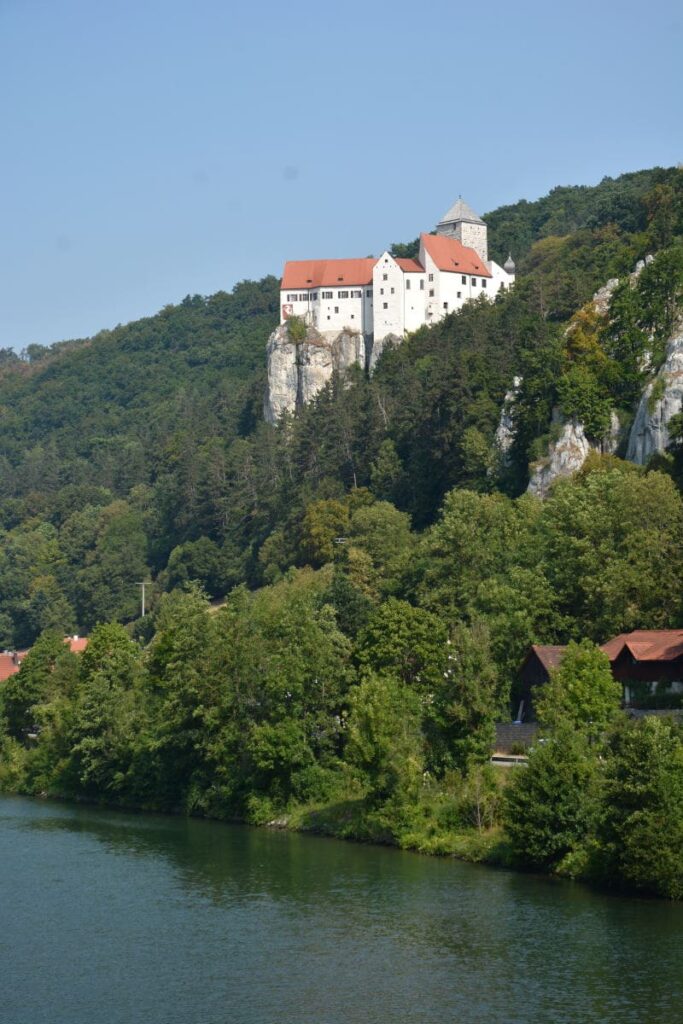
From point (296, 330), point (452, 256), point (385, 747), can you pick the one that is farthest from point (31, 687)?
point (452, 256)

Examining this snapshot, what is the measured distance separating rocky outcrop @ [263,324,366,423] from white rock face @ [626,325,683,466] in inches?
1993

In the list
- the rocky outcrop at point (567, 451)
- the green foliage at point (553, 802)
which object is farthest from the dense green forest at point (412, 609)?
the rocky outcrop at point (567, 451)

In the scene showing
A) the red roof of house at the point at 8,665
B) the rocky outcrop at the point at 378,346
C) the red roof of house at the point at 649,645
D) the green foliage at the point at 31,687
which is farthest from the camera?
the rocky outcrop at the point at 378,346

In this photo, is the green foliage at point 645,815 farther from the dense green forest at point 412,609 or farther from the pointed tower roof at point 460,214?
the pointed tower roof at point 460,214

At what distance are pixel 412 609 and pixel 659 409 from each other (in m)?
19.8

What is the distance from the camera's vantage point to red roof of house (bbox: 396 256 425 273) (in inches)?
4951

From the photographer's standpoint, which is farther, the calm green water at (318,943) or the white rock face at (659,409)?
the white rock face at (659,409)

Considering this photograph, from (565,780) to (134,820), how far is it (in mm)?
20242

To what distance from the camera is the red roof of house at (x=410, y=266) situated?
413 ft

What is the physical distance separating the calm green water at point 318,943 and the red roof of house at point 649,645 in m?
12.2

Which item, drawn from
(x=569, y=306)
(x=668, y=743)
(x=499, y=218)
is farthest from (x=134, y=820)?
(x=499, y=218)

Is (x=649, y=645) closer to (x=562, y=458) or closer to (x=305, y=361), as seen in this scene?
(x=562, y=458)

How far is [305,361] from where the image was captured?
415ft

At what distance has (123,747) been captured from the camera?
202ft
